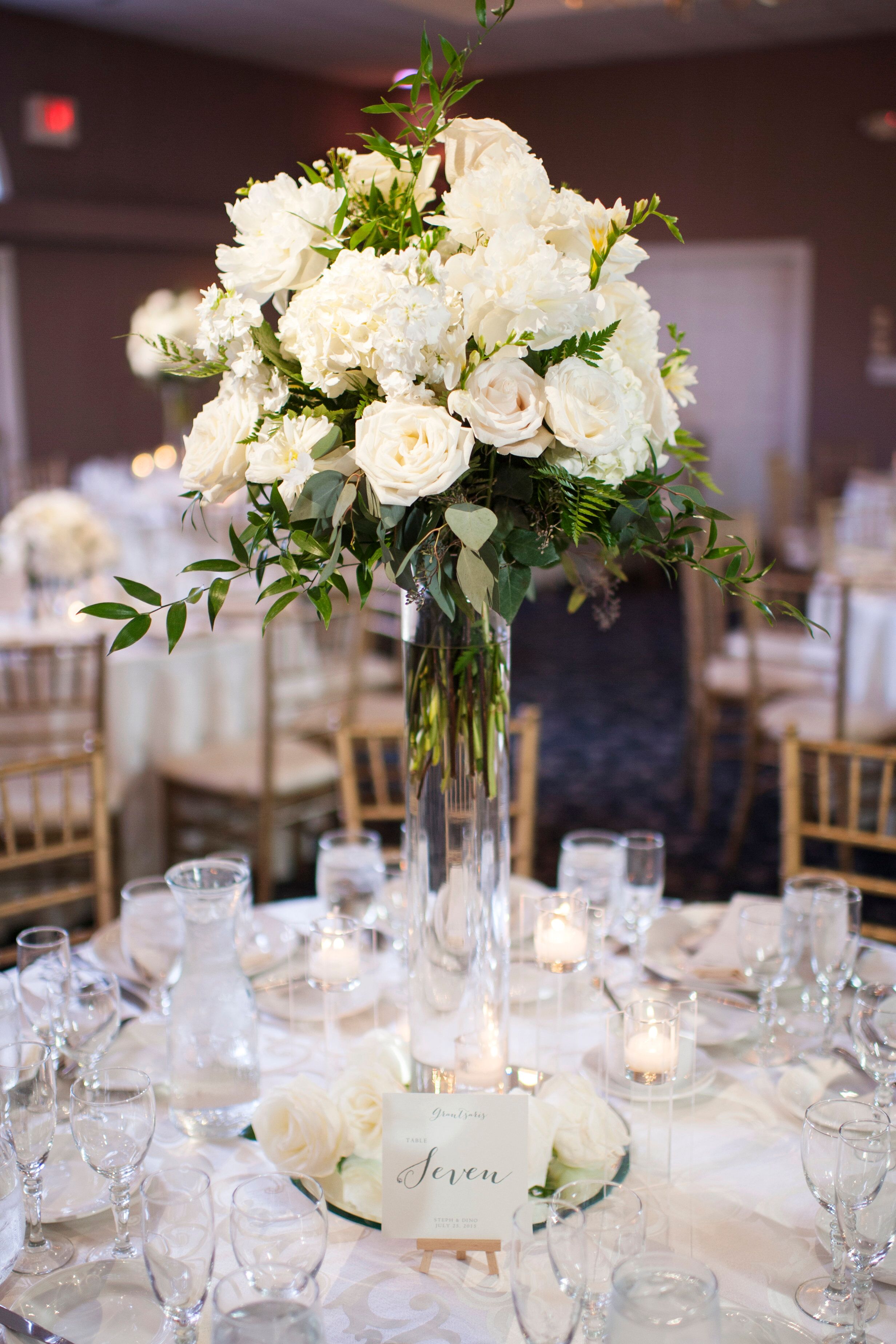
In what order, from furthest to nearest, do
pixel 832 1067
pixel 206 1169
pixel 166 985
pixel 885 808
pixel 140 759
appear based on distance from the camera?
1. pixel 140 759
2. pixel 885 808
3. pixel 166 985
4. pixel 832 1067
5. pixel 206 1169

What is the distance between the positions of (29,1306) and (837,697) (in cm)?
295

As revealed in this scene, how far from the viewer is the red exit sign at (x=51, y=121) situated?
302 inches

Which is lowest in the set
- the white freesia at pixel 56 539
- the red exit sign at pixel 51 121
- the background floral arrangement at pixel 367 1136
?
the background floral arrangement at pixel 367 1136

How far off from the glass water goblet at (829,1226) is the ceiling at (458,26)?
681 cm

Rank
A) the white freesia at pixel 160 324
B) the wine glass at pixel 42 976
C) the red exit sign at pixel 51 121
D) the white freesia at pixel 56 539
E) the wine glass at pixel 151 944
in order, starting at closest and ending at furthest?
the wine glass at pixel 42 976 < the wine glass at pixel 151 944 < the white freesia at pixel 56 539 < the white freesia at pixel 160 324 < the red exit sign at pixel 51 121

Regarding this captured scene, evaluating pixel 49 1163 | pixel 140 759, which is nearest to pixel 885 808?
pixel 49 1163

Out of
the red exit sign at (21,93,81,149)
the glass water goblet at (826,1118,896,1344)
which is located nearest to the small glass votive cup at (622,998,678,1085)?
the glass water goblet at (826,1118,896,1344)

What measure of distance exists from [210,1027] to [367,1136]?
0.21m

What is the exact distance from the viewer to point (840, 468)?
8.48 m

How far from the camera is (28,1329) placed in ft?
3.35

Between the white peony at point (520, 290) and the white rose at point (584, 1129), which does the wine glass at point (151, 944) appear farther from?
the white peony at point (520, 290)

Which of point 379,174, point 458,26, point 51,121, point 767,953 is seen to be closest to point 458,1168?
point 767,953

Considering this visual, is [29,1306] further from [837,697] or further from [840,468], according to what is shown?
[840,468]

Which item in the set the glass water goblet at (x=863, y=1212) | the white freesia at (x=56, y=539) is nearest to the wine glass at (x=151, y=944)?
the glass water goblet at (x=863, y=1212)
